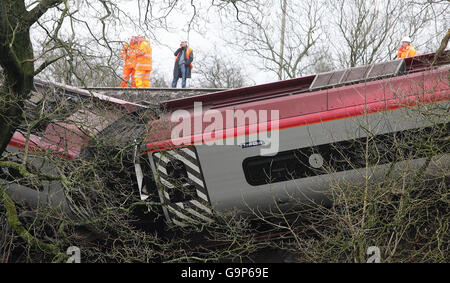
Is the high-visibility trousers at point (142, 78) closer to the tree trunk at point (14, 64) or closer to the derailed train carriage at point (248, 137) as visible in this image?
the derailed train carriage at point (248, 137)

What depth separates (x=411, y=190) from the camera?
19.6ft

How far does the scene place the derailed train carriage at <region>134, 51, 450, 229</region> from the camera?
6.68 m

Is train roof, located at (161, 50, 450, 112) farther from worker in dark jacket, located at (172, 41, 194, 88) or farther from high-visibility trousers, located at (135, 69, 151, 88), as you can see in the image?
worker in dark jacket, located at (172, 41, 194, 88)

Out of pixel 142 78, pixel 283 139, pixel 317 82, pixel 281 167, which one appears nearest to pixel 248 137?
pixel 283 139

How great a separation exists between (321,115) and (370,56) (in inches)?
445

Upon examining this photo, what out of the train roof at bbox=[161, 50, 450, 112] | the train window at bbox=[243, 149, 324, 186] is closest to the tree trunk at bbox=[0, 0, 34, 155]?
the train roof at bbox=[161, 50, 450, 112]

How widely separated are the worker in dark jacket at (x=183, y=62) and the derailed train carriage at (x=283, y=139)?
6141 mm

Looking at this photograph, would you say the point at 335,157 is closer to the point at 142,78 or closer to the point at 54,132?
the point at 54,132

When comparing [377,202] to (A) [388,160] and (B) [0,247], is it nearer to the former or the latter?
(A) [388,160]

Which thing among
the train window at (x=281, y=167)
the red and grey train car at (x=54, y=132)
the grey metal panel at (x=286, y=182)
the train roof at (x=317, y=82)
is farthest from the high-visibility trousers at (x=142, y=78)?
the train window at (x=281, y=167)

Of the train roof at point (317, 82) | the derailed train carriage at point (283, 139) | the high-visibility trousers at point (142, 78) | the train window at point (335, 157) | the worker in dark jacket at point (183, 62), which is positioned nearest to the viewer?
the train window at point (335, 157)

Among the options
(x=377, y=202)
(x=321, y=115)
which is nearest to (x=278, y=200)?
(x=321, y=115)

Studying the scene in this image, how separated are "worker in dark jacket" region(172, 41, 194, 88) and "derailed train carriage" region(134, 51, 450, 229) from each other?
6.14 meters

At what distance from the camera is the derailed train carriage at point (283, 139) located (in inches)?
263
